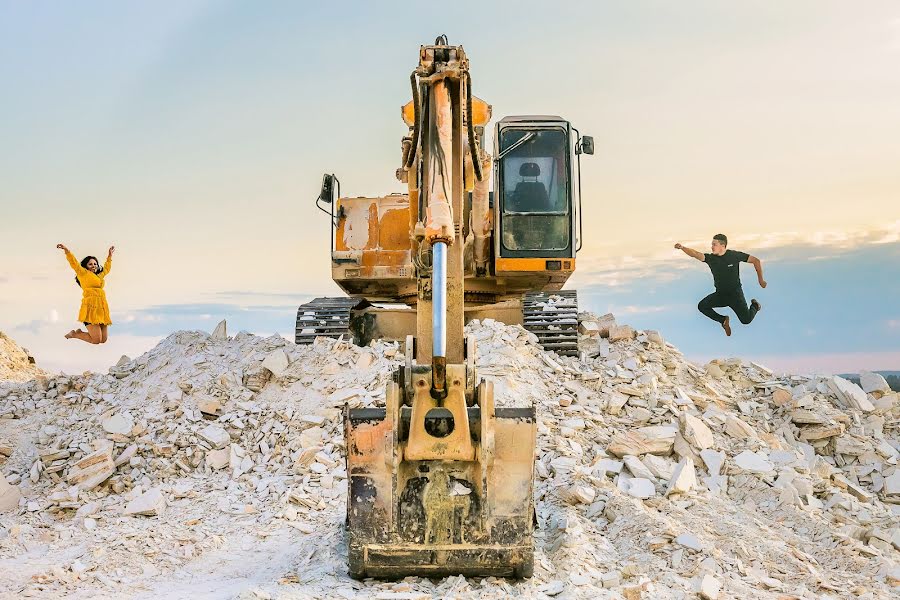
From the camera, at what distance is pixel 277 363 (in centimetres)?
916

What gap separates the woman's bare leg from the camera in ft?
37.8

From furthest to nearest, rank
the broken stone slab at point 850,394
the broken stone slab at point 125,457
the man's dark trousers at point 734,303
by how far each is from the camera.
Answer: the man's dark trousers at point 734,303 < the broken stone slab at point 850,394 < the broken stone slab at point 125,457

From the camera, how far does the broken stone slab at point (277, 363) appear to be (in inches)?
357

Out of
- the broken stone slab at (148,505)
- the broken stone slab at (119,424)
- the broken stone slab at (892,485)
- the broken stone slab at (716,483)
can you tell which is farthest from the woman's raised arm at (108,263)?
the broken stone slab at (892,485)

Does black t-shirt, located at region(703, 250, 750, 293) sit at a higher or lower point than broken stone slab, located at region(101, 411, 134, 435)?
higher

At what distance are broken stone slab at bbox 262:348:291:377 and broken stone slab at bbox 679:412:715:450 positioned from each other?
404 centimetres

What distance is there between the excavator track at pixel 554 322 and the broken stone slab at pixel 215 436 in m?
3.69

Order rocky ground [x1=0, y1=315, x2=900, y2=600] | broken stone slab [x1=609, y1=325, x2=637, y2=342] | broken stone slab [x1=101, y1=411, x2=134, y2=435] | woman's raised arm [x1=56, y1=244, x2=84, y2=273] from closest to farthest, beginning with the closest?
rocky ground [x1=0, y1=315, x2=900, y2=600]
broken stone slab [x1=101, y1=411, x2=134, y2=435]
broken stone slab [x1=609, y1=325, x2=637, y2=342]
woman's raised arm [x1=56, y1=244, x2=84, y2=273]

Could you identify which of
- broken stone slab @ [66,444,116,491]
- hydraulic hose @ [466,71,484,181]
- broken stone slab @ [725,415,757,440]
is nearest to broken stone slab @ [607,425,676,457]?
broken stone slab @ [725,415,757,440]

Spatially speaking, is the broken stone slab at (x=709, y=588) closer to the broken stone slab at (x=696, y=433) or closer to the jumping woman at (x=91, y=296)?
the broken stone slab at (x=696, y=433)

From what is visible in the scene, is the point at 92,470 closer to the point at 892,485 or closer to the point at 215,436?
the point at 215,436

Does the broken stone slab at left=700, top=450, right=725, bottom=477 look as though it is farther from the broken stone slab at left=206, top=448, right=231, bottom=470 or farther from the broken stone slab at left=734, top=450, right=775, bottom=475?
the broken stone slab at left=206, top=448, right=231, bottom=470

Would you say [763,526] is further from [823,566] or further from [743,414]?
[743,414]

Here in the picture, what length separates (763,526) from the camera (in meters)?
6.86
